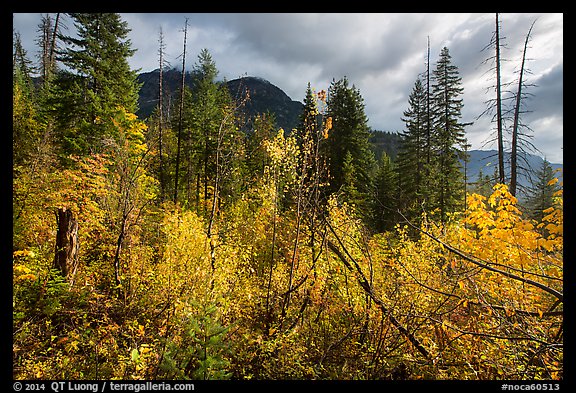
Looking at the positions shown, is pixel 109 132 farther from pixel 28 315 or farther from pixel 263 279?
pixel 263 279

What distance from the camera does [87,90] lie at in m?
12.6

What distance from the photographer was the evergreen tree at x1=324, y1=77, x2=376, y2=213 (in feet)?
64.6

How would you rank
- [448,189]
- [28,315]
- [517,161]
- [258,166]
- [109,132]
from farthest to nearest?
[258,166] → [448,189] → [109,132] → [517,161] → [28,315]

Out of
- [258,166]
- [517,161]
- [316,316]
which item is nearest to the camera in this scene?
[316,316]

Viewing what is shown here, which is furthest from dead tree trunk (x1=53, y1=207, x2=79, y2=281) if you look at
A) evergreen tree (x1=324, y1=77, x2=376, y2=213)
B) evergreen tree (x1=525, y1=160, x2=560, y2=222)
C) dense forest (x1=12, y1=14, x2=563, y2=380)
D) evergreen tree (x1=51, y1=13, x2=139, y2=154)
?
evergreen tree (x1=324, y1=77, x2=376, y2=213)

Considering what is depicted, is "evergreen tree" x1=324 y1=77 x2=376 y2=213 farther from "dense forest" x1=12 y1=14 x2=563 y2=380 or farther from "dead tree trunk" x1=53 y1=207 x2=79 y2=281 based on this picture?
"dead tree trunk" x1=53 y1=207 x2=79 y2=281

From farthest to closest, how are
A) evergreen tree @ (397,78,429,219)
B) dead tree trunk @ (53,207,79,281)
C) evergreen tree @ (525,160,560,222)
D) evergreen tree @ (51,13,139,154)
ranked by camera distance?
1. evergreen tree @ (397,78,429,219)
2. evergreen tree @ (51,13,139,154)
3. dead tree trunk @ (53,207,79,281)
4. evergreen tree @ (525,160,560,222)

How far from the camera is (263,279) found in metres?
8.05

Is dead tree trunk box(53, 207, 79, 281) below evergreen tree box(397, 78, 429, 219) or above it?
below

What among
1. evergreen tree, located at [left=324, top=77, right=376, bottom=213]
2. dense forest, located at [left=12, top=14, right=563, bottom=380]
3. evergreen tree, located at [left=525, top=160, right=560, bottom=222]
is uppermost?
evergreen tree, located at [left=324, top=77, right=376, bottom=213]

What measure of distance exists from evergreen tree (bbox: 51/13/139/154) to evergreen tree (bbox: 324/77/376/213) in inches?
559

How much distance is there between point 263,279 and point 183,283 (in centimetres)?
276
